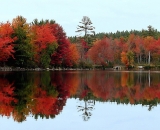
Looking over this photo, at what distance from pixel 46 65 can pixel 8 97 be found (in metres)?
46.5

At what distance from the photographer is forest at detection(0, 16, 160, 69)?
186ft

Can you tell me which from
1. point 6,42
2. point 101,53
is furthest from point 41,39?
point 101,53

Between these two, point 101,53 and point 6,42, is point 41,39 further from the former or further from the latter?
point 101,53

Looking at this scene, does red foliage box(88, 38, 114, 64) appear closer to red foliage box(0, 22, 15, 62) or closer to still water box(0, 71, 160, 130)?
red foliage box(0, 22, 15, 62)

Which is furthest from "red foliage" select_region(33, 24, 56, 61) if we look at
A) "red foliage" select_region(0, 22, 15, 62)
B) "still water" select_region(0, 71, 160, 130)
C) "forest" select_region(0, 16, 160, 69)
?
"still water" select_region(0, 71, 160, 130)

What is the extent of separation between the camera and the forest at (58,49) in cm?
5675

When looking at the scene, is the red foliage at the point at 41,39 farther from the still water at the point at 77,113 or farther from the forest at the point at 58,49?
the still water at the point at 77,113

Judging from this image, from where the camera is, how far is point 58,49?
70062 mm

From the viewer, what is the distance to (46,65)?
Result: 64.0 meters

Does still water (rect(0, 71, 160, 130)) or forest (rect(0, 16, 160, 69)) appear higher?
forest (rect(0, 16, 160, 69))

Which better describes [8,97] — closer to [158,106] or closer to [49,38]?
[158,106]

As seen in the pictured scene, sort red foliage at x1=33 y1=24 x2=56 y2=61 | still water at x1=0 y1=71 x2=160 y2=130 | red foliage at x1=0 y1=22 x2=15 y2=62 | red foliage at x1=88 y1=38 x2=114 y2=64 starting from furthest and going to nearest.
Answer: red foliage at x1=88 y1=38 x2=114 y2=64 < red foliage at x1=33 y1=24 x2=56 y2=61 < red foliage at x1=0 y1=22 x2=15 y2=62 < still water at x1=0 y1=71 x2=160 y2=130

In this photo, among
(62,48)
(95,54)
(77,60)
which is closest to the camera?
(62,48)

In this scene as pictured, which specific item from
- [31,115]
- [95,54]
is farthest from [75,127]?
[95,54]
